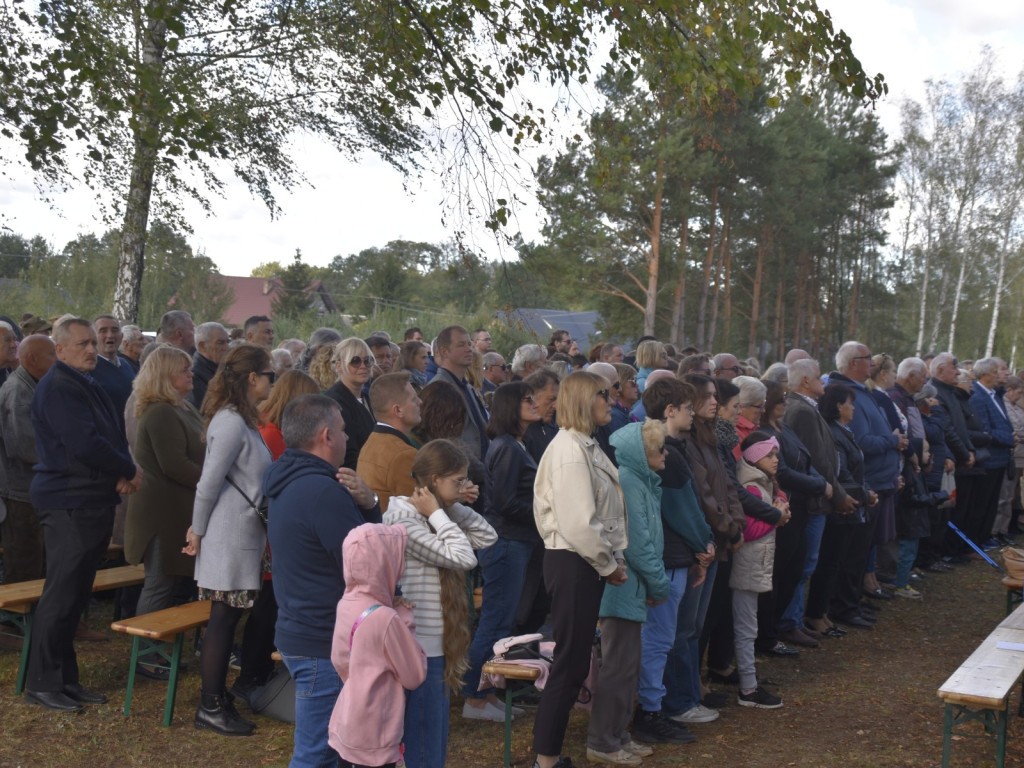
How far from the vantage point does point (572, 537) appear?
469cm

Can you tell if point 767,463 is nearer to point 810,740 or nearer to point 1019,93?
point 810,740

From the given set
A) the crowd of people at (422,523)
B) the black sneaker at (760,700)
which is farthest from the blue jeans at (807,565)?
the black sneaker at (760,700)

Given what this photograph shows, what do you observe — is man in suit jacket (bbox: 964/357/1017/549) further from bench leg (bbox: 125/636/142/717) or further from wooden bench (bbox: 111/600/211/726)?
bench leg (bbox: 125/636/142/717)

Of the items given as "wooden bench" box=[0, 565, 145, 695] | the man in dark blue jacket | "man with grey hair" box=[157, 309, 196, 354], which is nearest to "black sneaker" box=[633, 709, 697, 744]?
the man in dark blue jacket

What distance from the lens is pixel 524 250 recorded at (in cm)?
587

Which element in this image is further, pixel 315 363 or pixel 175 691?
pixel 315 363

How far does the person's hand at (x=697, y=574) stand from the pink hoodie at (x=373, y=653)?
2.30 meters

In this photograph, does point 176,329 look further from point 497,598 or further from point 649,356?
point 649,356

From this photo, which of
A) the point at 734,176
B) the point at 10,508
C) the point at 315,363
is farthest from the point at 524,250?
the point at 734,176

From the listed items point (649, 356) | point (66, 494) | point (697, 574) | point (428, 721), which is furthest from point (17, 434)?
point (649, 356)

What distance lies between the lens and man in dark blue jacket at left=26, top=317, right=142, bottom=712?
5391 mm

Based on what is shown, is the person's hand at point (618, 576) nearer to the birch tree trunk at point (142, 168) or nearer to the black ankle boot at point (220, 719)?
the black ankle boot at point (220, 719)

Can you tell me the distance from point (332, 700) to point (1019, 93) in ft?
128

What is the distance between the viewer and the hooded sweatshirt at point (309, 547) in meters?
3.91
